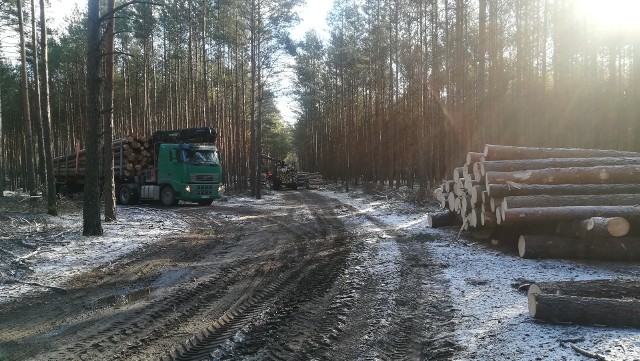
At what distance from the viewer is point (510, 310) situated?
5.11 meters

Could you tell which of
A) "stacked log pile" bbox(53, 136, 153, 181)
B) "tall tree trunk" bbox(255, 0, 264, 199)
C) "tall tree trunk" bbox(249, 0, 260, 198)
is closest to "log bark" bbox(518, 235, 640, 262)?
"stacked log pile" bbox(53, 136, 153, 181)

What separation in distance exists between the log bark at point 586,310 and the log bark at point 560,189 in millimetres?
4274

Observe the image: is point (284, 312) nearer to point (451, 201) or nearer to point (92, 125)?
point (451, 201)

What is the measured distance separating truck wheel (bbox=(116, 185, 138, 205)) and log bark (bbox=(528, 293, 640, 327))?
65.5 ft

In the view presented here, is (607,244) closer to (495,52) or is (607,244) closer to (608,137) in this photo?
(495,52)

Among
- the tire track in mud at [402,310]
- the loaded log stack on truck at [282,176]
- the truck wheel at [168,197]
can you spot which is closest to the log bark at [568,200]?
the tire track in mud at [402,310]

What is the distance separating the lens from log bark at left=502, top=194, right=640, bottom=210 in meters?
7.97

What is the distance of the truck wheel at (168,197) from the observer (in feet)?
66.3

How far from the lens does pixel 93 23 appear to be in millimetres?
10312

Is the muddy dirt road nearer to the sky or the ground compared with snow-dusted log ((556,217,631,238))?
nearer to the ground

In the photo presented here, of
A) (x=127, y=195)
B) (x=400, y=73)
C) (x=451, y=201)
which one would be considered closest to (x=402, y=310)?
(x=451, y=201)

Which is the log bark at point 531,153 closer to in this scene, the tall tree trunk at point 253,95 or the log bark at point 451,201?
the log bark at point 451,201

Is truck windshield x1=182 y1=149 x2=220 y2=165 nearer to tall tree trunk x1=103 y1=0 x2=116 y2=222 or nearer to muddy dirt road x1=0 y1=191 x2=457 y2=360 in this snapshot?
tall tree trunk x1=103 y1=0 x2=116 y2=222

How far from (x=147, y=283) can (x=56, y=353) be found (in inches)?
106
